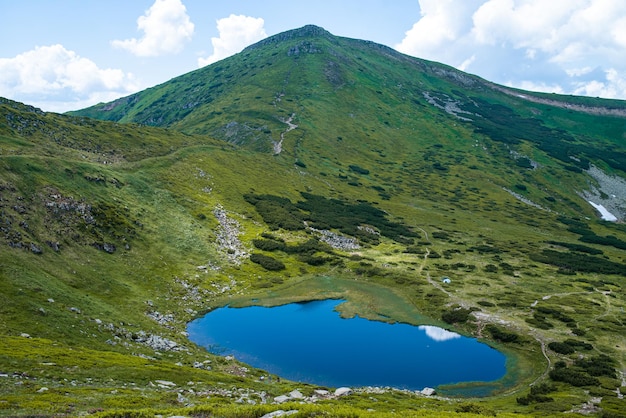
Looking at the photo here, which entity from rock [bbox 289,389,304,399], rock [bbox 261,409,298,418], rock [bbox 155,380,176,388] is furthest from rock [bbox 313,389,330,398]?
rock [bbox 261,409,298,418]

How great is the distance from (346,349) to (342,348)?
0.62m

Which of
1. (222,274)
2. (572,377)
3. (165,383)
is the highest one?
(222,274)

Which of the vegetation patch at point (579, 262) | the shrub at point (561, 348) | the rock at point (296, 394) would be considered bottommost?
the rock at point (296, 394)

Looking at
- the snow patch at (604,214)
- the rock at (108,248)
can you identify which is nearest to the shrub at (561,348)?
the rock at (108,248)

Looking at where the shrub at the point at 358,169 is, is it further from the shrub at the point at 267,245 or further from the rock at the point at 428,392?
the rock at the point at 428,392

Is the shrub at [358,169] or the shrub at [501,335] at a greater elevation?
the shrub at [358,169]

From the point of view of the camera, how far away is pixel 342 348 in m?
55.7

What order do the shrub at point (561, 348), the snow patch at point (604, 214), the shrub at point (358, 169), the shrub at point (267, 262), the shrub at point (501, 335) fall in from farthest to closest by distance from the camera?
the shrub at point (358, 169)
the snow patch at point (604, 214)
the shrub at point (267, 262)
the shrub at point (501, 335)
the shrub at point (561, 348)

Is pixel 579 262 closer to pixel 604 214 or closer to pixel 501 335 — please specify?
pixel 501 335

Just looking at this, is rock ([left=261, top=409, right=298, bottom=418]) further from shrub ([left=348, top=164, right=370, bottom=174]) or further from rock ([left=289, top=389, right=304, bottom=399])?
shrub ([left=348, top=164, right=370, bottom=174])

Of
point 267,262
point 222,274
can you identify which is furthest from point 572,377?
point 222,274

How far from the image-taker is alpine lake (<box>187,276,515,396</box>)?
47594 mm

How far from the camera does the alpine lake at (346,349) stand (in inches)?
1874

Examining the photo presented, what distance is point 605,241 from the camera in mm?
141375
